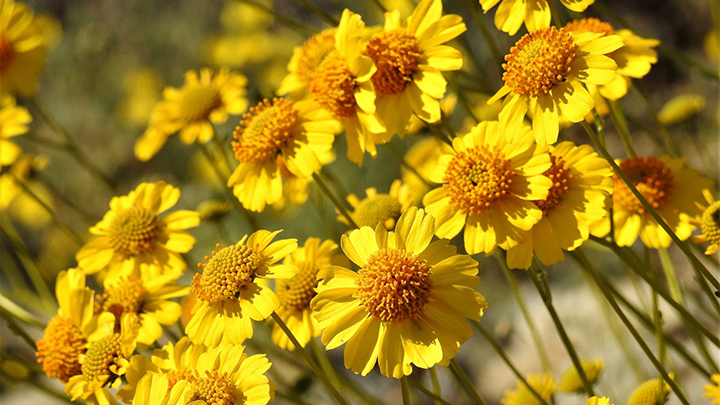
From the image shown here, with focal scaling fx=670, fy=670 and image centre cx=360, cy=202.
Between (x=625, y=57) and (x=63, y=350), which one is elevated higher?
(x=63, y=350)

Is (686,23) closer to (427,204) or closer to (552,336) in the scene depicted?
(552,336)

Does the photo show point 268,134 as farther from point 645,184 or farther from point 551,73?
point 645,184

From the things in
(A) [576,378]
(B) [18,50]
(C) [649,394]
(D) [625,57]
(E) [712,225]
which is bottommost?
(A) [576,378]

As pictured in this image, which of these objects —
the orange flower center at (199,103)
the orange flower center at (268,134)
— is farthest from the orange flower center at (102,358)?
the orange flower center at (199,103)

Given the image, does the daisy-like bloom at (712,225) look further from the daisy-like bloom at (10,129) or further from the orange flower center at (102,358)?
the daisy-like bloom at (10,129)

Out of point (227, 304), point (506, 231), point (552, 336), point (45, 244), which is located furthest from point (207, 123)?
point (45, 244)

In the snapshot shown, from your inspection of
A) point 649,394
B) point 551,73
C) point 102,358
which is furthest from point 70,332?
point 649,394
